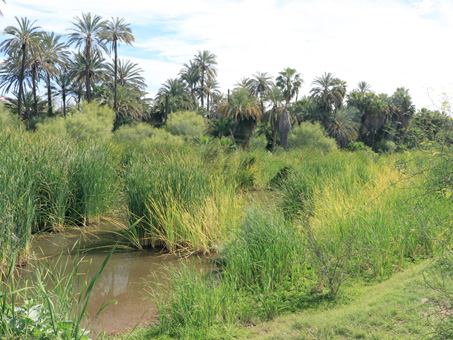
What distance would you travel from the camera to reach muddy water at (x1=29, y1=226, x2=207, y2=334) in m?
4.91

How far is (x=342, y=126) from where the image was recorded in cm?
4834

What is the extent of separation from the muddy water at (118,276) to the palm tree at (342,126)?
4318 cm

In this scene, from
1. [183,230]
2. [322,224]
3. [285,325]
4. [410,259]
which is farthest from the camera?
[183,230]

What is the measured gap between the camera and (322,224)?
6.55m

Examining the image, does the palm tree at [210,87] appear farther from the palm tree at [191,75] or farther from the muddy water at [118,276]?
the muddy water at [118,276]

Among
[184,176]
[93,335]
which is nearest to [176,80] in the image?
[184,176]

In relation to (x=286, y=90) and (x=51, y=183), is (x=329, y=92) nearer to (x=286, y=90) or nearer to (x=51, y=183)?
(x=286, y=90)

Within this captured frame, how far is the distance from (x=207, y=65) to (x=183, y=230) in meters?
58.6

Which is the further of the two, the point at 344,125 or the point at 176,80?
the point at 176,80

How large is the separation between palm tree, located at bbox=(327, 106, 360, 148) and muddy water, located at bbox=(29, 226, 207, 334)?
43.2m

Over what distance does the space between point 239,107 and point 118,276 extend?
3731 centimetres

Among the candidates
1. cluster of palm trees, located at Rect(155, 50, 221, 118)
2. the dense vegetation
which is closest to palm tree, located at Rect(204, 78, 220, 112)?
cluster of palm trees, located at Rect(155, 50, 221, 118)

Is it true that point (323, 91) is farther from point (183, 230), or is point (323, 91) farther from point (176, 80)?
point (183, 230)

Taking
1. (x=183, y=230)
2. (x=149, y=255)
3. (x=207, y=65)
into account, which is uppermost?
(x=207, y=65)
